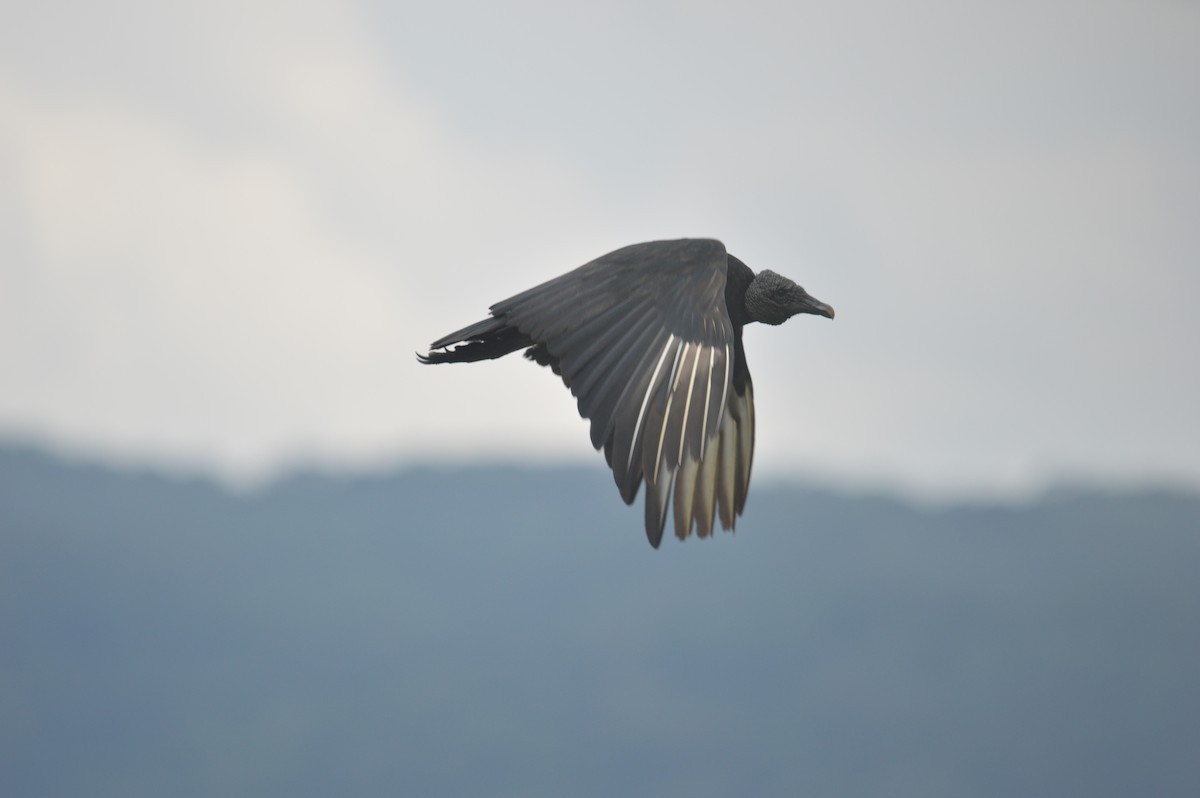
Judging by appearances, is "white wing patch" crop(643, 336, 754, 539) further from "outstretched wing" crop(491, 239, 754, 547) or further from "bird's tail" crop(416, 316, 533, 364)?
"bird's tail" crop(416, 316, 533, 364)

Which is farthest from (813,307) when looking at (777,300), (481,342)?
(481,342)

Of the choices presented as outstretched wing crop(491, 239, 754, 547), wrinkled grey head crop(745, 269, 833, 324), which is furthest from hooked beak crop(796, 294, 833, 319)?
outstretched wing crop(491, 239, 754, 547)

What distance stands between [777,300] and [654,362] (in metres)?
2.47

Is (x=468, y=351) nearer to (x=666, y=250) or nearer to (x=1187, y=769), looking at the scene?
(x=666, y=250)

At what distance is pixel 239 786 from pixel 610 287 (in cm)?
19801

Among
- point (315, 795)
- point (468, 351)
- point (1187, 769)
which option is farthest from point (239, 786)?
point (468, 351)

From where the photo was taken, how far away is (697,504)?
10.9 meters

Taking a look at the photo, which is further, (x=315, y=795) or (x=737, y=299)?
(x=315, y=795)

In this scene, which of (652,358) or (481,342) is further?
(481,342)

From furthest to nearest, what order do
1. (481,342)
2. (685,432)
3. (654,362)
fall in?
1. (481,342)
2. (654,362)
3. (685,432)

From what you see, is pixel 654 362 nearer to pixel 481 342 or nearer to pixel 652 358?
pixel 652 358

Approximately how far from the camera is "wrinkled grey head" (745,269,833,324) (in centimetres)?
1251

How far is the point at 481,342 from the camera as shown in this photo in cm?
1205

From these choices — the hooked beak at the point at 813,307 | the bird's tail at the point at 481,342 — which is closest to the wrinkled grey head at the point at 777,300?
the hooked beak at the point at 813,307
